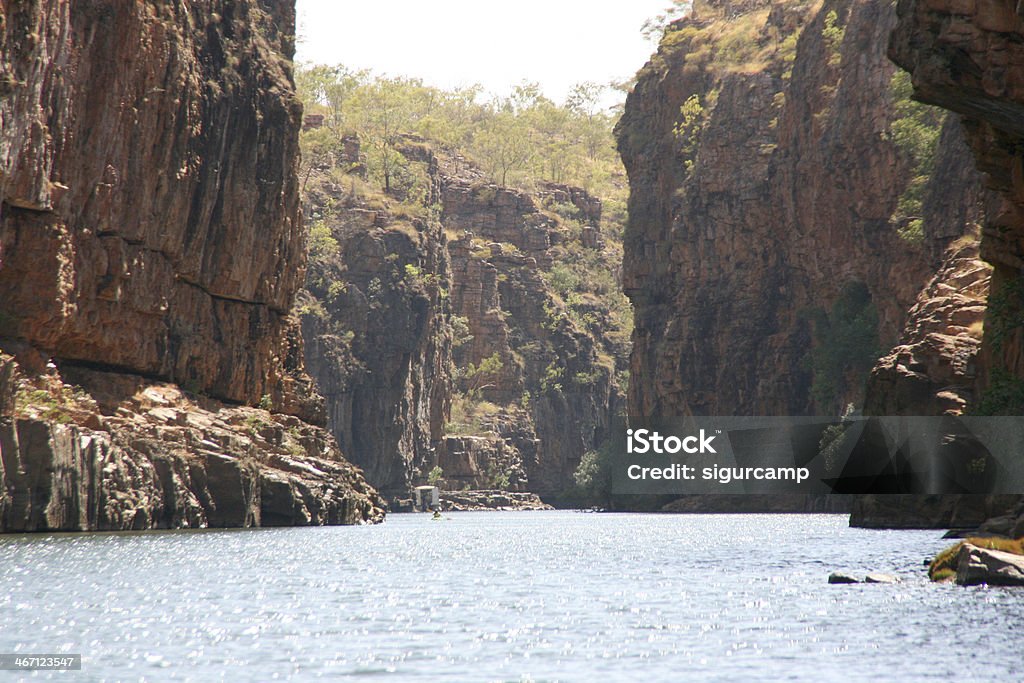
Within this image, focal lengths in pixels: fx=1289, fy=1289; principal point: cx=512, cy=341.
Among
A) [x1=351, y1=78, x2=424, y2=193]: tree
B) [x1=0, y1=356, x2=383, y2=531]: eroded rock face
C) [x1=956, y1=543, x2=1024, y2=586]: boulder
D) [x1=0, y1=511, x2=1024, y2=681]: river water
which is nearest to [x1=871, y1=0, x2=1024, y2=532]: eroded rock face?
[x1=956, y1=543, x2=1024, y2=586]: boulder

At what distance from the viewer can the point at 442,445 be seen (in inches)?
6073

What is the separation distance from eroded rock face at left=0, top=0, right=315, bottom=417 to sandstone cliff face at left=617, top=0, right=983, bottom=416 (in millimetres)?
38974

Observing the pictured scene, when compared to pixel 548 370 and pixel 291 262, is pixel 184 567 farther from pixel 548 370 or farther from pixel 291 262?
pixel 548 370

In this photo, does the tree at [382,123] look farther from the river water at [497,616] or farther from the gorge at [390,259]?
the river water at [497,616]

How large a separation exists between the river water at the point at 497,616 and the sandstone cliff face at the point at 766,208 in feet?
142

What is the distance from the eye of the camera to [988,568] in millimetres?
29125

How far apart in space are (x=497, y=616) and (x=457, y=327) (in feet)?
470

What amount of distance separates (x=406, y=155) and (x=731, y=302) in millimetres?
75407

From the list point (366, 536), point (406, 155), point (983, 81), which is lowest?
point (366, 536)

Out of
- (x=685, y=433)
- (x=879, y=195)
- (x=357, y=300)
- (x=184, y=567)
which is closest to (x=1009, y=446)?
(x=184, y=567)

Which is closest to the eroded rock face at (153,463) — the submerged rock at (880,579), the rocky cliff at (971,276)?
the rocky cliff at (971,276)

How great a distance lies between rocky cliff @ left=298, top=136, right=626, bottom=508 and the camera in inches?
5492

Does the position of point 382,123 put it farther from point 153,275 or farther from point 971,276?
point 971,276

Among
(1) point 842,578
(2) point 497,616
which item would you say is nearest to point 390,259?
(1) point 842,578
